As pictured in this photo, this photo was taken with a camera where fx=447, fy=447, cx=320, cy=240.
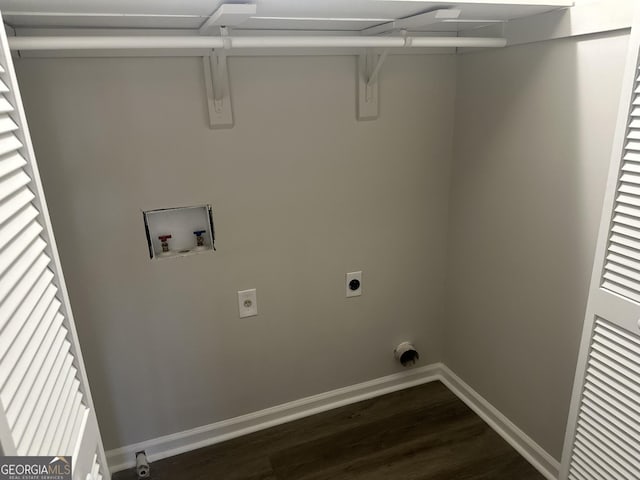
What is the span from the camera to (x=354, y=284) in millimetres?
2006

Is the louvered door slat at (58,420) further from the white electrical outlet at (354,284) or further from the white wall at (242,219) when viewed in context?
the white electrical outlet at (354,284)

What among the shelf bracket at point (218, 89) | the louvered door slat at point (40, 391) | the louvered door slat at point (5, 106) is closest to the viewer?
the louvered door slat at point (40, 391)

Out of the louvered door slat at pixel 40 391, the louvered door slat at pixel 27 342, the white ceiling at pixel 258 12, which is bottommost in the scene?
the louvered door slat at pixel 40 391

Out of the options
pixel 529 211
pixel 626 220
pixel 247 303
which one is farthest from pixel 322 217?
pixel 626 220

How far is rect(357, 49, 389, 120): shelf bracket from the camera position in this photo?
1724 mm

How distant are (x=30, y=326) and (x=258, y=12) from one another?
94cm

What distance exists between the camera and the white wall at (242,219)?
1.51 m

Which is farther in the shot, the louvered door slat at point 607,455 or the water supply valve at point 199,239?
the water supply valve at point 199,239

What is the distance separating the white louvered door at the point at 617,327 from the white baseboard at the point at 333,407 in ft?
1.67

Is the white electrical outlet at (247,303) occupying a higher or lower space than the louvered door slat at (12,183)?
lower

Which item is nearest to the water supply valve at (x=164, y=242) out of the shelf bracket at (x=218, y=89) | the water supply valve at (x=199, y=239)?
the water supply valve at (x=199, y=239)

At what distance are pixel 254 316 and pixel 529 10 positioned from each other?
1466mm

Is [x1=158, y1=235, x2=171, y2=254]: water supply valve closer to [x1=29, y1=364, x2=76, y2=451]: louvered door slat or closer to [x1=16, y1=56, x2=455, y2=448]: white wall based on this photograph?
[x1=16, y1=56, x2=455, y2=448]: white wall

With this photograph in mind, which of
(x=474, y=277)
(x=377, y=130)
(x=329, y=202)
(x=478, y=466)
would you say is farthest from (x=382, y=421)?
(x=377, y=130)
